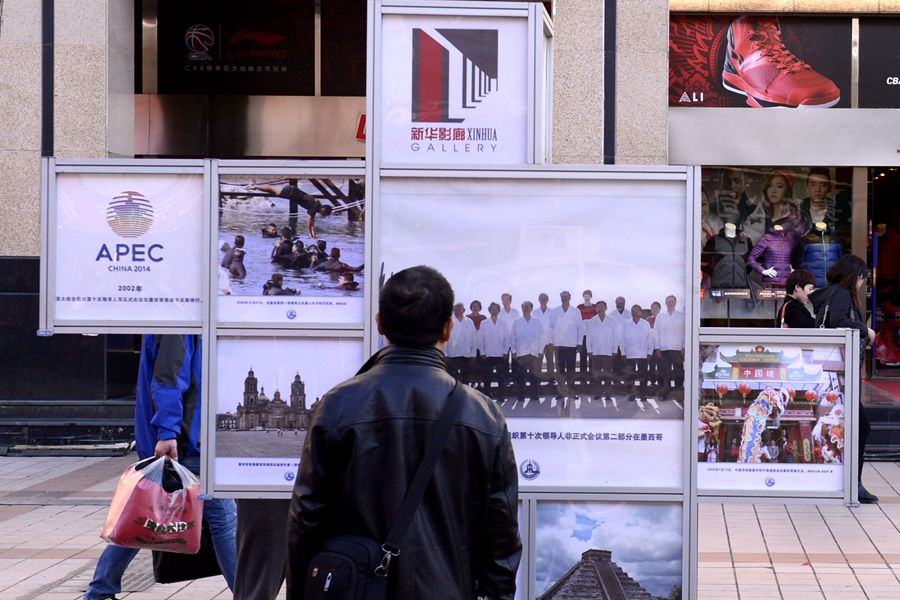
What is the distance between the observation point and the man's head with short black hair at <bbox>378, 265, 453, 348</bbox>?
10.6 feet

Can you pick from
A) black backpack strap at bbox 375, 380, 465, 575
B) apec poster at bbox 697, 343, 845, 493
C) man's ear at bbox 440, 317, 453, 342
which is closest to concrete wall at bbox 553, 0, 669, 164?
apec poster at bbox 697, 343, 845, 493

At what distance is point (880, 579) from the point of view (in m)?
6.67

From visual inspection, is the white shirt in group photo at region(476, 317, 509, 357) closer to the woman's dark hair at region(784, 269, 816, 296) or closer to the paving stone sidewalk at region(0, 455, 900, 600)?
the paving stone sidewalk at region(0, 455, 900, 600)

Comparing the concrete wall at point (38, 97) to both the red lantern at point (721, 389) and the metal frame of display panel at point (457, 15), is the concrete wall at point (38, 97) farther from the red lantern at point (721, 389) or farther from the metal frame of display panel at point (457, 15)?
the red lantern at point (721, 389)

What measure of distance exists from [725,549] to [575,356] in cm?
372

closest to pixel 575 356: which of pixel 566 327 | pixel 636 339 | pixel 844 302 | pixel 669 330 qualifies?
pixel 566 327

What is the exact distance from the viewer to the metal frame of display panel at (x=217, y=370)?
4.34 m

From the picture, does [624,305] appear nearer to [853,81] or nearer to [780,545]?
[780,545]

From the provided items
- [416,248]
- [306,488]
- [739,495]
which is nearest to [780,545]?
[739,495]

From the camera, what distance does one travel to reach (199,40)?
12859mm

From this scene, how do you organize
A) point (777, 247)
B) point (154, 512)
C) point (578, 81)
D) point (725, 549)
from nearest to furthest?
point (154, 512) → point (725, 549) → point (578, 81) → point (777, 247)

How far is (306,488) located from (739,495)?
1.85m

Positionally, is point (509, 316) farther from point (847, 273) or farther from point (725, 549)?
point (847, 273)

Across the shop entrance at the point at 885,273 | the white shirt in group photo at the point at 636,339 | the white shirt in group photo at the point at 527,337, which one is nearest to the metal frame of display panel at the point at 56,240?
the white shirt in group photo at the point at 527,337
